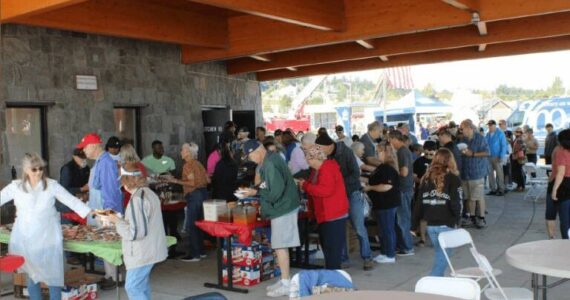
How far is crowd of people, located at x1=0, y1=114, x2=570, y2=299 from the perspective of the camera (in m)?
4.63

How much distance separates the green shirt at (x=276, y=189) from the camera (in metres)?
5.63

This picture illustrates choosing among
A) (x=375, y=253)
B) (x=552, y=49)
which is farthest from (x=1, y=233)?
(x=552, y=49)

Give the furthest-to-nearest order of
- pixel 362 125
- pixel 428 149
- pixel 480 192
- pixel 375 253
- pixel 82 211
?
pixel 362 125 < pixel 480 192 < pixel 428 149 < pixel 375 253 < pixel 82 211

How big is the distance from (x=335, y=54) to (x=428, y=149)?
4.48 metres

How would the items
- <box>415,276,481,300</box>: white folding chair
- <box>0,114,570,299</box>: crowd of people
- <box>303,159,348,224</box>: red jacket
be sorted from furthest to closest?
1. <box>303,159,348,224</box>: red jacket
2. <box>0,114,570,299</box>: crowd of people
3. <box>415,276,481,300</box>: white folding chair

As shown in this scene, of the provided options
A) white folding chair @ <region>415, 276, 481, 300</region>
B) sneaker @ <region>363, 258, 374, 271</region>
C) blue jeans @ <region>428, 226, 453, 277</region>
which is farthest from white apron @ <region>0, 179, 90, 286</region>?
sneaker @ <region>363, 258, 374, 271</region>

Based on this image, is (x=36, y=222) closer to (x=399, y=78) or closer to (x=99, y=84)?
(x=99, y=84)

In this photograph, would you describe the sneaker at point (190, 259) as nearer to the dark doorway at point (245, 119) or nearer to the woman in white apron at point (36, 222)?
the woman in white apron at point (36, 222)

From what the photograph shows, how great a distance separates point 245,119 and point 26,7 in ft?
25.2

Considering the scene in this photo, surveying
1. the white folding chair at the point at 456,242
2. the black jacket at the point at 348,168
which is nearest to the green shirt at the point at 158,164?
the black jacket at the point at 348,168

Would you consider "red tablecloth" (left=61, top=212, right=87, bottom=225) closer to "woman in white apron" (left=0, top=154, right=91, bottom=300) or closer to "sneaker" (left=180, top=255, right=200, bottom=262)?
"sneaker" (left=180, top=255, right=200, bottom=262)

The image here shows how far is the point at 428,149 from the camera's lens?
27.3ft

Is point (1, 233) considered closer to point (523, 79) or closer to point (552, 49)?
point (552, 49)

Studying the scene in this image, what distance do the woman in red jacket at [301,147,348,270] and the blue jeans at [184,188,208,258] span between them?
78.6 inches
